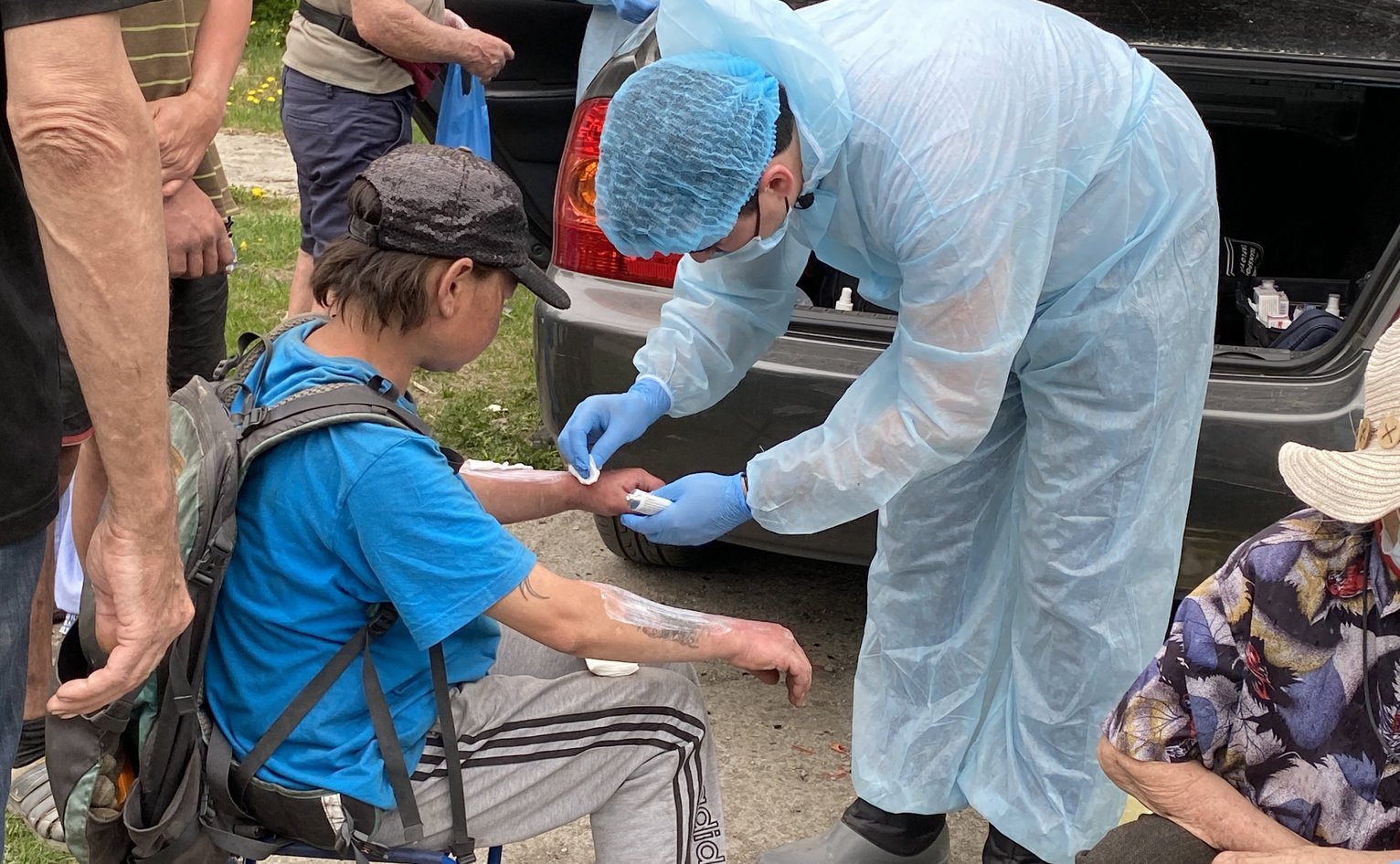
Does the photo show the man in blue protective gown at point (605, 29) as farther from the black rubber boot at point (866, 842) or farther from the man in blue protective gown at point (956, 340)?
the black rubber boot at point (866, 842)

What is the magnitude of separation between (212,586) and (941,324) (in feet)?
3.37

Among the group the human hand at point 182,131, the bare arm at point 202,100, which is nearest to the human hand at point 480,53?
the bare arm at point 202,100

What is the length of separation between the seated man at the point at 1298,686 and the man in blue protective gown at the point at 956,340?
1.58 ft

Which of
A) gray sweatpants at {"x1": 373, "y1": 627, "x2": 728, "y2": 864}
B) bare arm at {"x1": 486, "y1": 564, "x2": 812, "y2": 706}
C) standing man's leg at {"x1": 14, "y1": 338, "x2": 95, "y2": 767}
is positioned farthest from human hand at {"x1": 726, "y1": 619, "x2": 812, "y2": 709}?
standing man's leg at {"x1": 14, "y1": 338, "x2": 95, "y2": 767}

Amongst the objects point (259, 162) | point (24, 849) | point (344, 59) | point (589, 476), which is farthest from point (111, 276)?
point (259, 162)

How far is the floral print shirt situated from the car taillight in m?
1.43

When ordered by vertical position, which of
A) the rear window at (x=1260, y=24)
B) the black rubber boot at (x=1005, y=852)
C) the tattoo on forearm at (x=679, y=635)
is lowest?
the black rubber boot at (x=1005, y=852)

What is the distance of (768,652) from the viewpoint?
1.96 metres

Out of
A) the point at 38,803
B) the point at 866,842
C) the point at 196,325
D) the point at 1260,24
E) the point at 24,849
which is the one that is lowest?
the point at 24,849

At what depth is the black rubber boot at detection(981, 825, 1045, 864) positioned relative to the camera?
96.1 inches

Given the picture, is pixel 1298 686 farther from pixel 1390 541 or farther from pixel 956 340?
pixel 956 340

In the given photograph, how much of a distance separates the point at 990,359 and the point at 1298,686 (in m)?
0.60

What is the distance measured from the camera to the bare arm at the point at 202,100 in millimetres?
2629

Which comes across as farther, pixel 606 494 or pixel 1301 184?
pixel 1301 184
